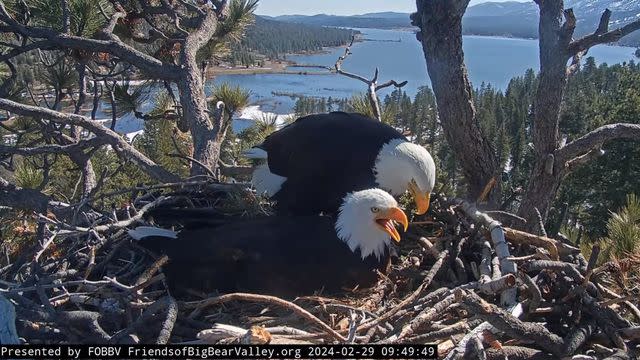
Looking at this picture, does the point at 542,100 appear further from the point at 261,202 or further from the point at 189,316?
the point at 189,316

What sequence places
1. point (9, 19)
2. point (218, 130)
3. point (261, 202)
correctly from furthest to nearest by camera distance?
point (218, 130), point (9, 19), point (261, 202)

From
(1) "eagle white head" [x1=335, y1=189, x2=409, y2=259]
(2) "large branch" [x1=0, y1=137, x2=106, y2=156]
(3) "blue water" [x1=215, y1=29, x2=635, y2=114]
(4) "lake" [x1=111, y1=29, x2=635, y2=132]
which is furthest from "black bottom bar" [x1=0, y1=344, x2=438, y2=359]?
(3) "blue water" [x1=215, y1=29, x2=635, y2=114]

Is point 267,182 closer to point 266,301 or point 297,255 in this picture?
point 297,255

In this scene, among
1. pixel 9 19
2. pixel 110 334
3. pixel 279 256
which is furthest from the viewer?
pixel 9 19

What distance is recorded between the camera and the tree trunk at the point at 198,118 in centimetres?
Answer: 450

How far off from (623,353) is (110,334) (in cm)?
221

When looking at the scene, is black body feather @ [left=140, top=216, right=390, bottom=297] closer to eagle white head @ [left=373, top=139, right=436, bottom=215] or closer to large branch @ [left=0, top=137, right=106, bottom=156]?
eagle white head @ [left=373, top=139, right=436, bottom=215]

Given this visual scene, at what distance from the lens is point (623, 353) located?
2.13 meters

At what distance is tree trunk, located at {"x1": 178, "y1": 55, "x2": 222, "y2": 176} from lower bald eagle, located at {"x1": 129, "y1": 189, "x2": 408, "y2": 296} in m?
1.72

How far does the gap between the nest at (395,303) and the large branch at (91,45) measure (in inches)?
73.0

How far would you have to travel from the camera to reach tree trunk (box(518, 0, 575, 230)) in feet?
12.2

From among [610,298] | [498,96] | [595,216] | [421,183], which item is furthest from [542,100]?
[498,96]

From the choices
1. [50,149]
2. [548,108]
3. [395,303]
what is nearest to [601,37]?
[548,108]

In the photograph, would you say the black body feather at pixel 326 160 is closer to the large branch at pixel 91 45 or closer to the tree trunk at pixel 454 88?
the tree trunk at pixel 454 88
